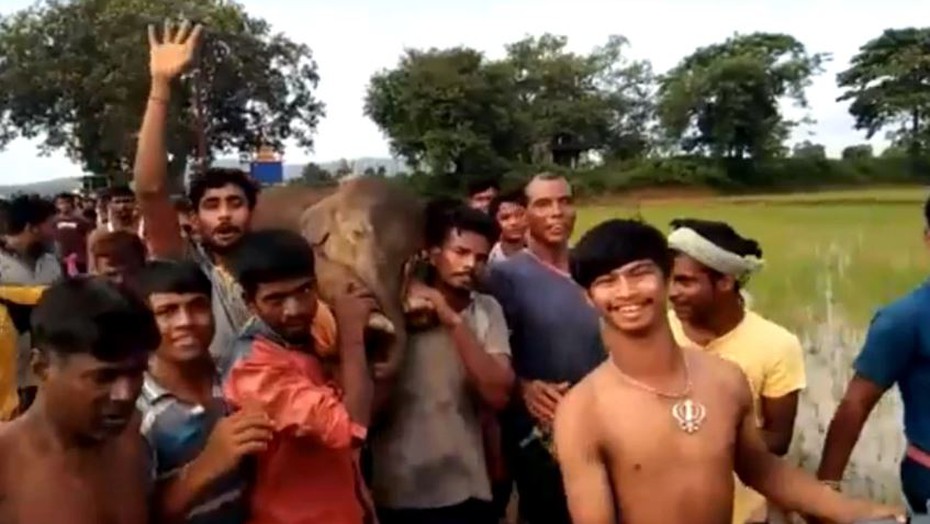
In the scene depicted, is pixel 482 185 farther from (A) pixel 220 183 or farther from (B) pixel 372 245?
(B) pixel 372 245

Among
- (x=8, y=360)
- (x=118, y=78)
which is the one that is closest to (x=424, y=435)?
(x=8, y=360)

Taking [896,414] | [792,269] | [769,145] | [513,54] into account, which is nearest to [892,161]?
[769,145]

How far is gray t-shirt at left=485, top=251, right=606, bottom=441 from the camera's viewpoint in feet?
16.4

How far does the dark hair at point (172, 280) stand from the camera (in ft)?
11.3

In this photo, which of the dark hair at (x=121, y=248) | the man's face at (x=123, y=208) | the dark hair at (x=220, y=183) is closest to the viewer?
the dark hair at (x=220, y=183)

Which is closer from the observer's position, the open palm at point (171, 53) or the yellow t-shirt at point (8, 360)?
the open palm at point (171, 53)

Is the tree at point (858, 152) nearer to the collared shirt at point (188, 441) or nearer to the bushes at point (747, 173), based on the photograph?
the bushes at point (747, 173)

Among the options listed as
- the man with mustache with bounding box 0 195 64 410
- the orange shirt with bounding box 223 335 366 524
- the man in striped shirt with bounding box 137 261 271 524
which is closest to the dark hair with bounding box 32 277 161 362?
the man in striped shirt with bounding box 137 261 271 524

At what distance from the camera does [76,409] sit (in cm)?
272

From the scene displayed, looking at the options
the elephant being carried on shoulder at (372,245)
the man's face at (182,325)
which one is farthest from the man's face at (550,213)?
the man's face at (182,325)

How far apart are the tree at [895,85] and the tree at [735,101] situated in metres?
3.27

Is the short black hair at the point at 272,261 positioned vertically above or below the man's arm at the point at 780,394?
above

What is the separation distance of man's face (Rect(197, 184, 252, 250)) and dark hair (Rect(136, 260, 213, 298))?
2.98 ft

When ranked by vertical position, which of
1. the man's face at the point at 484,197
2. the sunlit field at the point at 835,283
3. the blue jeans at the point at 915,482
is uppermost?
the man's face at the point at 484,197
